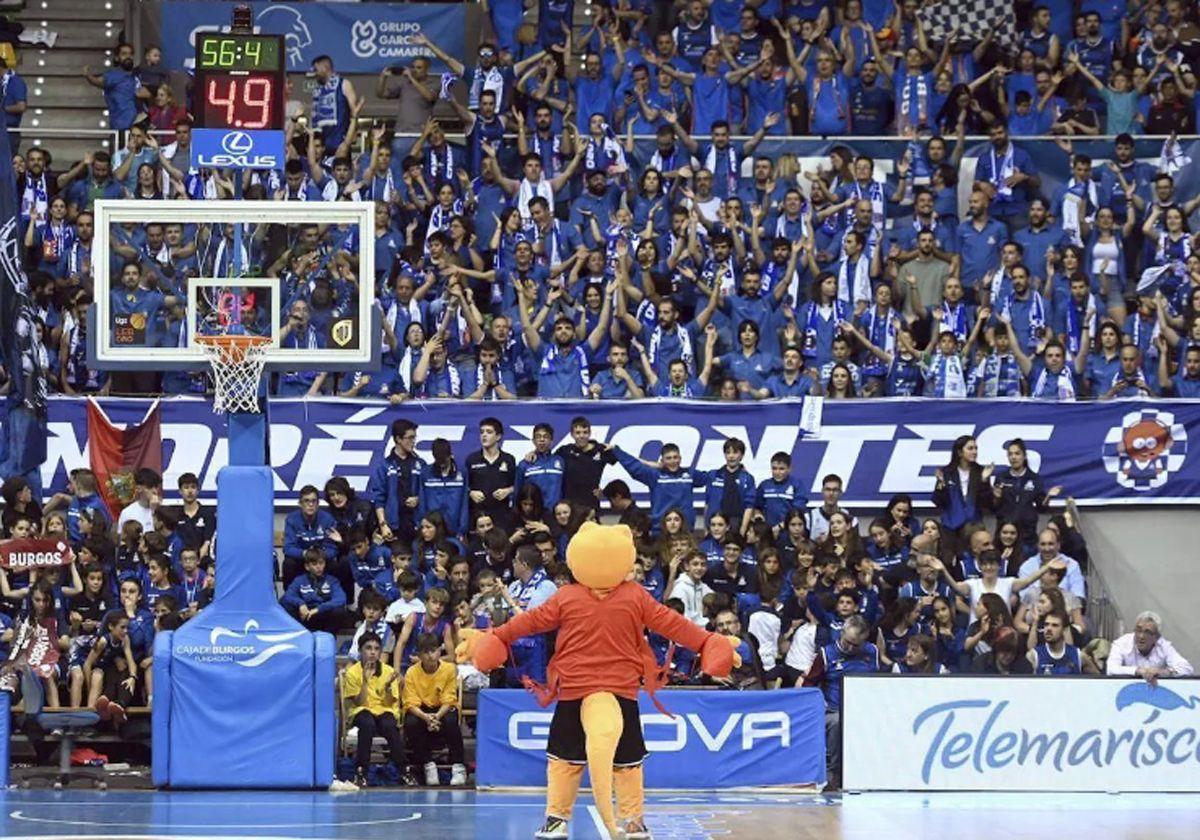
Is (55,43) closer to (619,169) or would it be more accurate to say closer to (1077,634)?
(619,169)

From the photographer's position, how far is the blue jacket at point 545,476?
2172cm

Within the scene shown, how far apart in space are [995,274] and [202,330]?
9.10 meters

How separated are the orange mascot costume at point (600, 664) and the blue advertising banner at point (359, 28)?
15684mm

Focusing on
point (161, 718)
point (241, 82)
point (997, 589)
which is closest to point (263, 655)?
point (161, 718)

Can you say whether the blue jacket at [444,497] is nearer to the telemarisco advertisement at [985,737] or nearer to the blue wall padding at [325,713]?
the blue wall padding at [325,713]

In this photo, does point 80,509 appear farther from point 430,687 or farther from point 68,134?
point 68,134

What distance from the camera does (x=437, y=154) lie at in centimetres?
2517

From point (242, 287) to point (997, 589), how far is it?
7.43 meters

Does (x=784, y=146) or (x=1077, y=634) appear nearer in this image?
(x=1077, y=634)

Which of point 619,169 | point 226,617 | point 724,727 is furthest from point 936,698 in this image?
point 619,169

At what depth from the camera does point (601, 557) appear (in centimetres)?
1397

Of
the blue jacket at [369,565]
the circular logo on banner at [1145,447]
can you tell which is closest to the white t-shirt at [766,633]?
the blue jacket at [369,565]

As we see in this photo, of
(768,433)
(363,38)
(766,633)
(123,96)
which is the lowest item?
(766,633)

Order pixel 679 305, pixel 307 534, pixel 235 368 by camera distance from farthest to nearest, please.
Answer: pixel 679 305 → pixel 307 534 → pixel 235 368
